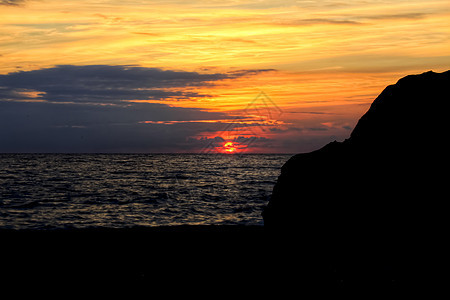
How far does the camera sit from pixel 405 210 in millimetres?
10000

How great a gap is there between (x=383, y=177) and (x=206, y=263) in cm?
574

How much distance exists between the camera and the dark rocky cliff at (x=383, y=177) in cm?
995

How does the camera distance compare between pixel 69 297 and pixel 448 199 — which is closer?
pixel 448 199

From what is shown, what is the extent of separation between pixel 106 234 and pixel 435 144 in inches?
507

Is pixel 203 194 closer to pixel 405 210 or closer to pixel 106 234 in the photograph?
pixel 106 234

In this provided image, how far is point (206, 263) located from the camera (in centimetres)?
1341

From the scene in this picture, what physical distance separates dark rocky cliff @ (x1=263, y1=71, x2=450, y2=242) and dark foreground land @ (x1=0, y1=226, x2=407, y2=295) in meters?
0.53

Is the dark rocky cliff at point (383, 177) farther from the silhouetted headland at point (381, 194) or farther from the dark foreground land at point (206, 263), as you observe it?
the dark foreground land at point (206, 263)

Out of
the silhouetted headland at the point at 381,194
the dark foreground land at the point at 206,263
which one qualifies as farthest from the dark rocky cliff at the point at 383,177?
the dark foreground land at the point at 206,263

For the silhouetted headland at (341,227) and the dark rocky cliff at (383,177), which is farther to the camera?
the silhouetted headland at (341,227)

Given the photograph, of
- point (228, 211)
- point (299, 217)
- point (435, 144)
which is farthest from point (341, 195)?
point (228, 211)

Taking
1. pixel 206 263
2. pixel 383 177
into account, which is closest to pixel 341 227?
pixel 383 177

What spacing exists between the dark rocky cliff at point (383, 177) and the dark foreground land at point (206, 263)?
0.53m

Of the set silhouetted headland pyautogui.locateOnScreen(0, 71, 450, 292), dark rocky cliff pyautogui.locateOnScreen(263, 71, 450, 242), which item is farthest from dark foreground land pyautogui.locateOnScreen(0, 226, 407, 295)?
dark rocky cliff pyautogui.locateOnScreen(263, 71, 450, 242)
